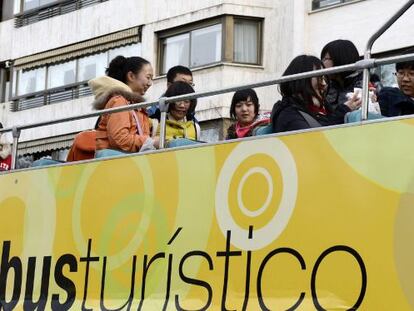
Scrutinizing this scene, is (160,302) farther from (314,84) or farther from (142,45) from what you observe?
(142,45)

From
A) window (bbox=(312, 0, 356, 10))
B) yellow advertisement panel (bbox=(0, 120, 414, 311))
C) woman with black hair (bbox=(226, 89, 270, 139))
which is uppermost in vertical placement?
window (bbox=(312, 0, 356, 10))

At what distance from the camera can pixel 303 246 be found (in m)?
5.64

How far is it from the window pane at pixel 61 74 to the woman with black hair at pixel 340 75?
2214 cm

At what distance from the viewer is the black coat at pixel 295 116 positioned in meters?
6.00

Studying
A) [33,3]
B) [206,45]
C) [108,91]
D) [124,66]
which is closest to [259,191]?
[108,91]

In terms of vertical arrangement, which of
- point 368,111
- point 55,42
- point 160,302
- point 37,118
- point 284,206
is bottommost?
point 160,302

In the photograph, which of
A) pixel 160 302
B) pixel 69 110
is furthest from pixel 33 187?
pixel 69 110

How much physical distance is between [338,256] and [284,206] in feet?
1.57

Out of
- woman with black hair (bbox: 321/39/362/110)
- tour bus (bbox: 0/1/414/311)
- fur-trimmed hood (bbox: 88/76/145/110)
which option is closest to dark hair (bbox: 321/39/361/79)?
woman with black hair (bbox: 321/39/362/110)

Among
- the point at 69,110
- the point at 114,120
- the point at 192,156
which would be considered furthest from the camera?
the point at 69,110

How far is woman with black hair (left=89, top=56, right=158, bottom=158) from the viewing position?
7121 millimetres

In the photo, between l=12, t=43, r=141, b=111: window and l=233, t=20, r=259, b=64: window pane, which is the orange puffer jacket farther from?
l=12, t=43, r=141, b=111: window

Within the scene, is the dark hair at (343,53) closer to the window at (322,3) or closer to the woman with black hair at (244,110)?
the woman with black hair at (244,110)

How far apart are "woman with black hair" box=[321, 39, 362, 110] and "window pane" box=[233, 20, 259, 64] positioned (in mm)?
17667
